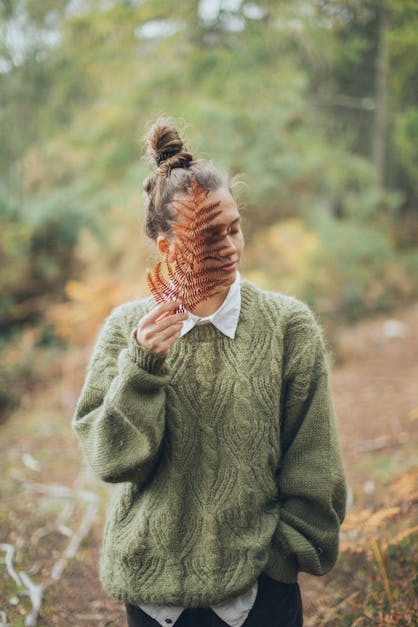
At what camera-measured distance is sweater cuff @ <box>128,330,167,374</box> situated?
4.98ft

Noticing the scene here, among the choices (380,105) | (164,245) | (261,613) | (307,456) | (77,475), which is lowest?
(77,475)

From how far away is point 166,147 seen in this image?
1.75 m

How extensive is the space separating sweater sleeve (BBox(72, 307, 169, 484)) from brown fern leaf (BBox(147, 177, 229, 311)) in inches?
6.9

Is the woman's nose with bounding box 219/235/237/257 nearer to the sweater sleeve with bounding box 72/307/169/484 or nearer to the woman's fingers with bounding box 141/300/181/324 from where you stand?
the woman's fingers with bounding box 141/300/181/324

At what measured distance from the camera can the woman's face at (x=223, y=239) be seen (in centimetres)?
152

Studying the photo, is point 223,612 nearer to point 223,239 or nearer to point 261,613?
point 261,613

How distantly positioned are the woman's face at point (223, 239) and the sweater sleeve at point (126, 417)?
0.97 feet

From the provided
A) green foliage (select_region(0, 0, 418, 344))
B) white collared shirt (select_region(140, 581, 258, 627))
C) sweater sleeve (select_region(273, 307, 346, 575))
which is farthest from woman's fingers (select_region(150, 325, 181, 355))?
green foliage (select_region(0, 0, 418, 344))

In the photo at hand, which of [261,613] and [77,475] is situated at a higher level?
[261,613]

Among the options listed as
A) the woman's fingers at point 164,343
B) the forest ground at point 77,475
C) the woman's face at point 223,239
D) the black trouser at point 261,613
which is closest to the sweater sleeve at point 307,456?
the black trouser at point 261,613

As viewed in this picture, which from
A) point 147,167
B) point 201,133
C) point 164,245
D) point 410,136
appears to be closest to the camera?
point 164,245

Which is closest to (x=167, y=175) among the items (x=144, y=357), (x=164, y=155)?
(x=164, y=155)

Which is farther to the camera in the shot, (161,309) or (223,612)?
(223,612)

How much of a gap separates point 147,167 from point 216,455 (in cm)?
679
